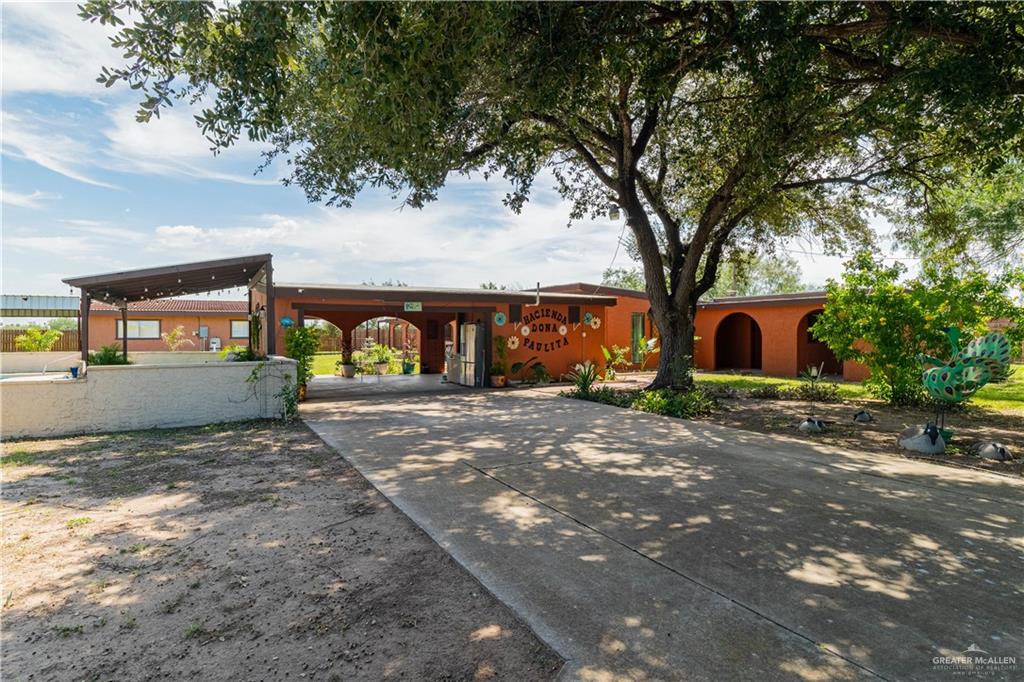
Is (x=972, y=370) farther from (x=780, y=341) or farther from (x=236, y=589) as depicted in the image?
(x=780, y=341)

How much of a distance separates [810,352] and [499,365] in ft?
41.0

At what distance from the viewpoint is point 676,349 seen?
1322 centimetres

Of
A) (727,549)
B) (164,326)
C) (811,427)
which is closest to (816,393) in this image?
(811,427)

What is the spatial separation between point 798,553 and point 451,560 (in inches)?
99.4

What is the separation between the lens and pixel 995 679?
245 cm

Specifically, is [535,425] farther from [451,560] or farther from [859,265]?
[859,265]

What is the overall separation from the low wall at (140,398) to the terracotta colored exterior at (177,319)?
59.1ft

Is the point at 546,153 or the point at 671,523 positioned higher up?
the point at 546,153

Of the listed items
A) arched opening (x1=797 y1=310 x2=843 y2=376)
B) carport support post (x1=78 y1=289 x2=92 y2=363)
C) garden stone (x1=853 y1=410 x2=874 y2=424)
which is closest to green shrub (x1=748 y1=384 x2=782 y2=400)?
garden stone (x1=853 y1=410 x2=874 y2=424)

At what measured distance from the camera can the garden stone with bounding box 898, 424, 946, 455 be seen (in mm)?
7332

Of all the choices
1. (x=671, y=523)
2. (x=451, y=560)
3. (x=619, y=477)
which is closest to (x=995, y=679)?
(x=671, y=523)

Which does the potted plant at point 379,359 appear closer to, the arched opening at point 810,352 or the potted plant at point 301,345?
the potted plant at point 301,345

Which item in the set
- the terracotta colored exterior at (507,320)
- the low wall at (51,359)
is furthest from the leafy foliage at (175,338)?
the terracotta colored exterior at (507,320)

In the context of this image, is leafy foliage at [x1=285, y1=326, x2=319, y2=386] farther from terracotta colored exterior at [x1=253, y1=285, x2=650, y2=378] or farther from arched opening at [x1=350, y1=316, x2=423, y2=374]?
arched opening at [x1=350, y1=316, x2=423, y2=374]
